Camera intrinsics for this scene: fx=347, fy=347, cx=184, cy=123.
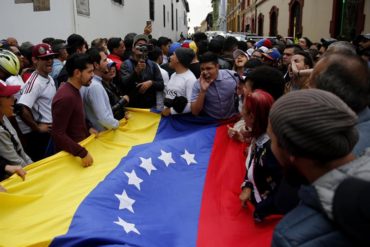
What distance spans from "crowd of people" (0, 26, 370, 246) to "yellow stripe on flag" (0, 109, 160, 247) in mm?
120

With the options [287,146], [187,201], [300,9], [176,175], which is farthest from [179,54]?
[300,9]

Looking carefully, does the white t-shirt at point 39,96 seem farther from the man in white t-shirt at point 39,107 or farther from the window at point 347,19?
the window at point 347,19

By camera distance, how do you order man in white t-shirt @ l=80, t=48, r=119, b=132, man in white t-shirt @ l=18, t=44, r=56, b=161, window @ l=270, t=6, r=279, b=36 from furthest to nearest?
1. window @ l=270, t=6, r=279, b=36
2. man in white t-shirt @ l=18, t=44, r=56, b=161
3. man in white t-shirt @ l=80, t=48, r=119, b=132

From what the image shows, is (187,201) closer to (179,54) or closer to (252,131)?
(252,131)

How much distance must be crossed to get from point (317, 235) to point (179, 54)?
3.54 m

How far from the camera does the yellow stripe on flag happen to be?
7.55ft

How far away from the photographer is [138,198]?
112 inches

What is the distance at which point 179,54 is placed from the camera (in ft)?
14.4

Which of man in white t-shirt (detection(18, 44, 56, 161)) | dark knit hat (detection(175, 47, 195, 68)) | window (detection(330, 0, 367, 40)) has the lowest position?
man in white t-shirt (detection(18, 44, 56, 161))

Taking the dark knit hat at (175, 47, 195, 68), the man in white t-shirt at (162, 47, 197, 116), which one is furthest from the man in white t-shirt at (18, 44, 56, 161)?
the dark knit hat at (175, 47, 195, 68)

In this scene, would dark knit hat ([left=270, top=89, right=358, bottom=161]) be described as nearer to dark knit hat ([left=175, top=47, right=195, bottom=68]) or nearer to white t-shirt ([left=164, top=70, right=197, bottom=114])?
white t-shirt ([left=164, top=70, right=197, bottom=114])

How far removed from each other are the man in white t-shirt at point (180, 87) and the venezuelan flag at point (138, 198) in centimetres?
44

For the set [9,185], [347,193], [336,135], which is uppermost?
[336,135]

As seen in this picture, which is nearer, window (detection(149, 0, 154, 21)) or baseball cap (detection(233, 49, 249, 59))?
baseball cap (detection(233, 49, 249, 59))
